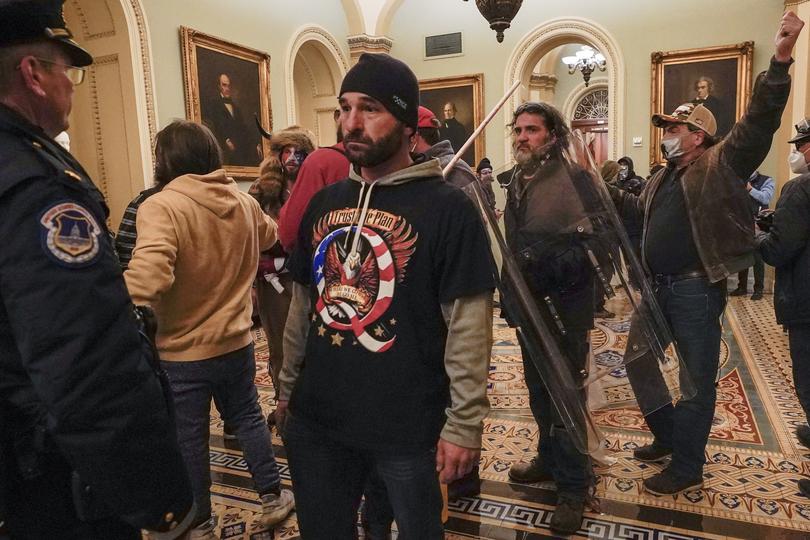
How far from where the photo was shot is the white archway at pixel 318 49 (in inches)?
341

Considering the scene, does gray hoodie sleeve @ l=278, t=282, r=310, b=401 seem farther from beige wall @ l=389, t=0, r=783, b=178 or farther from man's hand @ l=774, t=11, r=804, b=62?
beige wall @ l=389, t=0, r=783, b=178

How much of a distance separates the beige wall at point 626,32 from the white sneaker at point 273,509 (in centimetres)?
830

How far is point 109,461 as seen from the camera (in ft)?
3.58

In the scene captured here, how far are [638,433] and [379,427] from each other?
2463mm

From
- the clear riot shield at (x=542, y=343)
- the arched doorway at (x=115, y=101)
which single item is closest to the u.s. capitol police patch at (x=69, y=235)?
the clear riot shield at (x=542, y=343)

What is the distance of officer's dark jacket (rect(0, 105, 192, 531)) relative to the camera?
1.02 m

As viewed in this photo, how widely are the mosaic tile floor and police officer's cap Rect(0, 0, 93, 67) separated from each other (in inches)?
69.0

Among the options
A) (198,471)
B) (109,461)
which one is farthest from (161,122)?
(109,461)

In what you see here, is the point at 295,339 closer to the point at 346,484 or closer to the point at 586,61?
the point at 346,484

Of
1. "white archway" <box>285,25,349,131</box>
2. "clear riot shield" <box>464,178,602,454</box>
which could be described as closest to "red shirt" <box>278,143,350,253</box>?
"clear riot shield" <box>464,178,602,454</box>

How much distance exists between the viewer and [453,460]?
1.43 meters

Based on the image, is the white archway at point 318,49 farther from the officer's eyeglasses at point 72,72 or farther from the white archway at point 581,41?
the officer's eyeglasses at point 72,72

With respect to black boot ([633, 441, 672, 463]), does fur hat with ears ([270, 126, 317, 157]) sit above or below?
above

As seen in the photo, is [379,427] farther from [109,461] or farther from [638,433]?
[638,433]
